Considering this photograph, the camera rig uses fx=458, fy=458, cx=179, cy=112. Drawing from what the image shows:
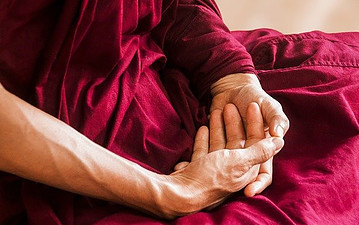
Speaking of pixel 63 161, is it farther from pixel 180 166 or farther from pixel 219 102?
pixel 219 102

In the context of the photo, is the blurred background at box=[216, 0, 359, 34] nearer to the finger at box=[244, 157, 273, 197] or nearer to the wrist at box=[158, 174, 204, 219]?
the finger at box=[244, 157, 273, 197]

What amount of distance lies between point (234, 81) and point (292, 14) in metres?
0.78

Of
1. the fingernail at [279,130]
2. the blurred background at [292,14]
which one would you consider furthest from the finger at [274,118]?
the blurred background at [292,14]

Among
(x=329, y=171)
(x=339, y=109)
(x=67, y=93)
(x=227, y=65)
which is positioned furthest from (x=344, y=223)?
(x=67, y=93)

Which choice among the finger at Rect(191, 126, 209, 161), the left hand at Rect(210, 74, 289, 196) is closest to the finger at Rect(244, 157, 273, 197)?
the left hand at Rect(210, 74, 289, 196)

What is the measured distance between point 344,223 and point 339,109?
24cm

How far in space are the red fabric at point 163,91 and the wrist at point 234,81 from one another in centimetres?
2

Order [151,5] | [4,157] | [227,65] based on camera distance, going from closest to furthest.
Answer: [4,157] < [151,5] < [227,65]

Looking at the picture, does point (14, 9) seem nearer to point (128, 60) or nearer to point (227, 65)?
point (128, 60)

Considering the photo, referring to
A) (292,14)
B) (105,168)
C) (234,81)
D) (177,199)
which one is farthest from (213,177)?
(292,14)

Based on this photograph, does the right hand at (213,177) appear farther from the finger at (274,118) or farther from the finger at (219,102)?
the finger at (219,102)

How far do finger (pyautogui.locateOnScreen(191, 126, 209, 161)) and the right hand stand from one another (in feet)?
0.20

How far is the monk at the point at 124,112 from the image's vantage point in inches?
24.1

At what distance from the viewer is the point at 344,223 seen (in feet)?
2.41
